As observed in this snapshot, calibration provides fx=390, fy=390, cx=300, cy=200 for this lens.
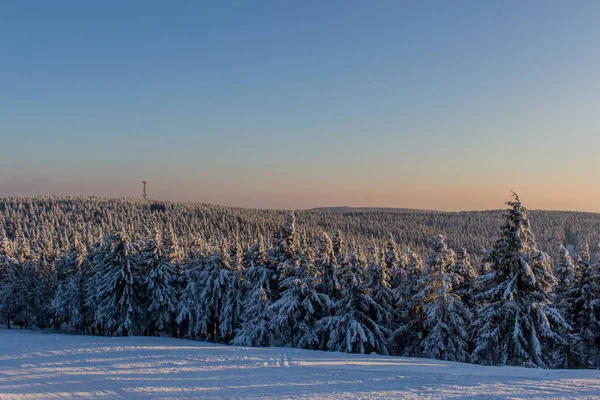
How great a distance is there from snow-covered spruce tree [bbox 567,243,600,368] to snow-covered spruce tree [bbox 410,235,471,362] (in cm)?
740

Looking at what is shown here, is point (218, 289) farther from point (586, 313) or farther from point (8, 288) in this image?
point (586, 313)

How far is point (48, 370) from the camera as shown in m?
18.1

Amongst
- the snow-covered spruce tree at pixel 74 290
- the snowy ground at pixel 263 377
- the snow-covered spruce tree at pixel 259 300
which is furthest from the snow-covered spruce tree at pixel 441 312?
the snow-covered spruce tree at pixel 74 290

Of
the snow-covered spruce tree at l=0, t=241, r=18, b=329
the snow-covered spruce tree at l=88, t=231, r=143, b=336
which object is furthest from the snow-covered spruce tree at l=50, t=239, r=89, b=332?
the snow-covered spruce tree at l=88, t=231, r=143, b=336

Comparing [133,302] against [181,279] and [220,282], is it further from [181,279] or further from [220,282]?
[220,282]

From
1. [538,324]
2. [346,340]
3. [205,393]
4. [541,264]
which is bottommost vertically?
[346,340]

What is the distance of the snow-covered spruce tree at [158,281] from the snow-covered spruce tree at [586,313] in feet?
118

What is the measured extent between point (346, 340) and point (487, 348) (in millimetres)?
10040

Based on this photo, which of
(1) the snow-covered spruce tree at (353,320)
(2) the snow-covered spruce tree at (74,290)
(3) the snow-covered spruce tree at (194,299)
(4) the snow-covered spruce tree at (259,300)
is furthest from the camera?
Result: (2) the snow-covered spruce tree at (74,290)

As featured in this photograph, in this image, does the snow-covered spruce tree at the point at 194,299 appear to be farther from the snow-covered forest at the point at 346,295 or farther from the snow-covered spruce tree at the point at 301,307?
the snow-covered spruce tree at the point at 301,307

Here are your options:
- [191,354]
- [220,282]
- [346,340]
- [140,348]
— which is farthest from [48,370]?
[220,282]

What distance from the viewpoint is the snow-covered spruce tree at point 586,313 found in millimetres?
26547

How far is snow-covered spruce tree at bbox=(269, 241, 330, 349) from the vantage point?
31078mm

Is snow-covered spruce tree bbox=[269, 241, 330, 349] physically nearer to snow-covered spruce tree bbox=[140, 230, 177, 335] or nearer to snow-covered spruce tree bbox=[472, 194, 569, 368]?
snow-covered spruce tree bbox=[472, 194, 569, 368]
